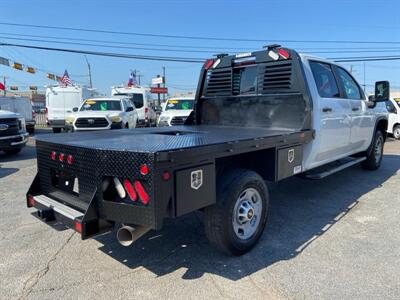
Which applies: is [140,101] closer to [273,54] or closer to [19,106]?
[19,106]

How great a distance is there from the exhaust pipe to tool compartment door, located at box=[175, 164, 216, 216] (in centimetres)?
34

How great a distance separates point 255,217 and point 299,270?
715mm

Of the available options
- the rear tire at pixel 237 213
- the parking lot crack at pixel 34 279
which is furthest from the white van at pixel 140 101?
the rear tire at pixel 237 213

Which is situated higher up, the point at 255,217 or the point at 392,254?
the point at 255,217

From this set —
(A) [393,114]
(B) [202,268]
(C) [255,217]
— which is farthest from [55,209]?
(A) [393,114]

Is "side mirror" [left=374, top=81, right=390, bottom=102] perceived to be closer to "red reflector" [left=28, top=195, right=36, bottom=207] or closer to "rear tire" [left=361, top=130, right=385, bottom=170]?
"rear tire" [left=361, top=130, right=385, bottom=170]

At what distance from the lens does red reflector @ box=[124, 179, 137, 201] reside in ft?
9.22

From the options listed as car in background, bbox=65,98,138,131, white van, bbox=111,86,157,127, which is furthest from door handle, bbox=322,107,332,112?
white van, bbox=111,86,157,127

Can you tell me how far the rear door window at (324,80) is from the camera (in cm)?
516

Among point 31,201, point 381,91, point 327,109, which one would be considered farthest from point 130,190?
point 381,91

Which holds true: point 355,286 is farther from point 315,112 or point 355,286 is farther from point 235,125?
point 235,125

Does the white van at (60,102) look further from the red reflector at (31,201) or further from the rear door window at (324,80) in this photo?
the rear door window at (324,80)

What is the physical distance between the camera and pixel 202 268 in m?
3.42

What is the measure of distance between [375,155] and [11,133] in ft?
31.6
